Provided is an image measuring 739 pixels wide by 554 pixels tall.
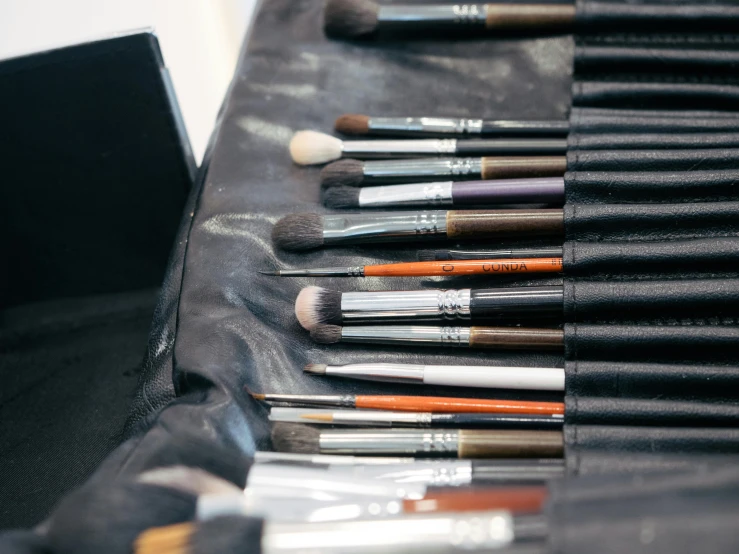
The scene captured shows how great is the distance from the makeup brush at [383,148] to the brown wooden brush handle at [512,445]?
367 millimetres

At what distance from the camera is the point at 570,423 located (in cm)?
74

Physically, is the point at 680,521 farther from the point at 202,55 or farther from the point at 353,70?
the point at 202,55

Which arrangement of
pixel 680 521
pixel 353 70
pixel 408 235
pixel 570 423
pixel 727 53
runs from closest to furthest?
pixel 680 521 → pixel 570 423 → pixel 408 235 → pixel 727 53 → pixel 353 70

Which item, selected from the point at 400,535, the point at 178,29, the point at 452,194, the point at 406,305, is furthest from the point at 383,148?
the point at 178,29

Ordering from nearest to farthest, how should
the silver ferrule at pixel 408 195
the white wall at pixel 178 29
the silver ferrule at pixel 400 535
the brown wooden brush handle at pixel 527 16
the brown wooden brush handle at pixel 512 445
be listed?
the silver ferrule at pixel 400 535
the brown wooden brush handle at pixel 512 445
the silver ferrule at pixel 408 195
the brown wooden brush handle at pixel 527 16
the white wall at pixel 178 29

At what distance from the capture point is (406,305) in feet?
2.71

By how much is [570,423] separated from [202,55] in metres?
1.06

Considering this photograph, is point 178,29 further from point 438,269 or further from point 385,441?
point 385,441

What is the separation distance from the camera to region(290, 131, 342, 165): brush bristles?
3.23 feet

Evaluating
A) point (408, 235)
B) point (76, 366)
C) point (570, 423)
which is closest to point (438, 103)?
point (408, 235)

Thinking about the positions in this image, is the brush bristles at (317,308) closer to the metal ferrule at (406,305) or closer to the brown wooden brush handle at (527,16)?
the metal ferrule at (406,305)

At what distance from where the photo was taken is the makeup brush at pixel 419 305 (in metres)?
0.80

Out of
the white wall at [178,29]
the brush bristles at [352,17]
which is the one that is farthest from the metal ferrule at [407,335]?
the white wall at [178,29]

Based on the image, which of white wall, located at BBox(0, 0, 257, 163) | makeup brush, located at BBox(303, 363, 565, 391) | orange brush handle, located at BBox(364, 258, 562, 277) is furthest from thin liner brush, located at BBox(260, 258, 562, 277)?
white wall, located at BBox(0, 0, 257, 163)
